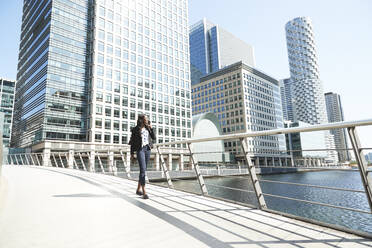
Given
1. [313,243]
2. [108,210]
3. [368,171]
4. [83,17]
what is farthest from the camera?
[83,17]

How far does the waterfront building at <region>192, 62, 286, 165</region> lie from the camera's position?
77.8 meters

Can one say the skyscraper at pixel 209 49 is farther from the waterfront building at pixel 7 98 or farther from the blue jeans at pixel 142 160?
the blue jeans at pixel 142 160

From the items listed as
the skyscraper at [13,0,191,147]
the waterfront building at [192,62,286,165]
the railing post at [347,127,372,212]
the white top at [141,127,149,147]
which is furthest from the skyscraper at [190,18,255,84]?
the railing post at [347,127,372,212]

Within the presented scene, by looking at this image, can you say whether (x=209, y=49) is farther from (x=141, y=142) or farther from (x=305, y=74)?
(x=141, y=142)

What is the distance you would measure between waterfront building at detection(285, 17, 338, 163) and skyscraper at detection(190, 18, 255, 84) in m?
40.2

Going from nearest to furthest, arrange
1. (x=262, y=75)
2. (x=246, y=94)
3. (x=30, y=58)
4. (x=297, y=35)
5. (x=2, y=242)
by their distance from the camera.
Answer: (x=2, y=242), (x=30, y=58), (x=246, y=94), (x=262, y=75), (x=297, y=35)

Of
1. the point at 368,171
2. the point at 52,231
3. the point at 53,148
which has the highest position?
the point at 53,148

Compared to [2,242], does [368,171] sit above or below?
above

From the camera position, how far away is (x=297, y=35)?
141875 mm

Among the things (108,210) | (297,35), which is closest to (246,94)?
(108,210)

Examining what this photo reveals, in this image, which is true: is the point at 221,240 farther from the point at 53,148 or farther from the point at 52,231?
the point at 53,148

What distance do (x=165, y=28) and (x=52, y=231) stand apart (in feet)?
214

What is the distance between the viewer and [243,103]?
7744 cm

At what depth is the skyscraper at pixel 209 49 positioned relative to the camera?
124506 mm
